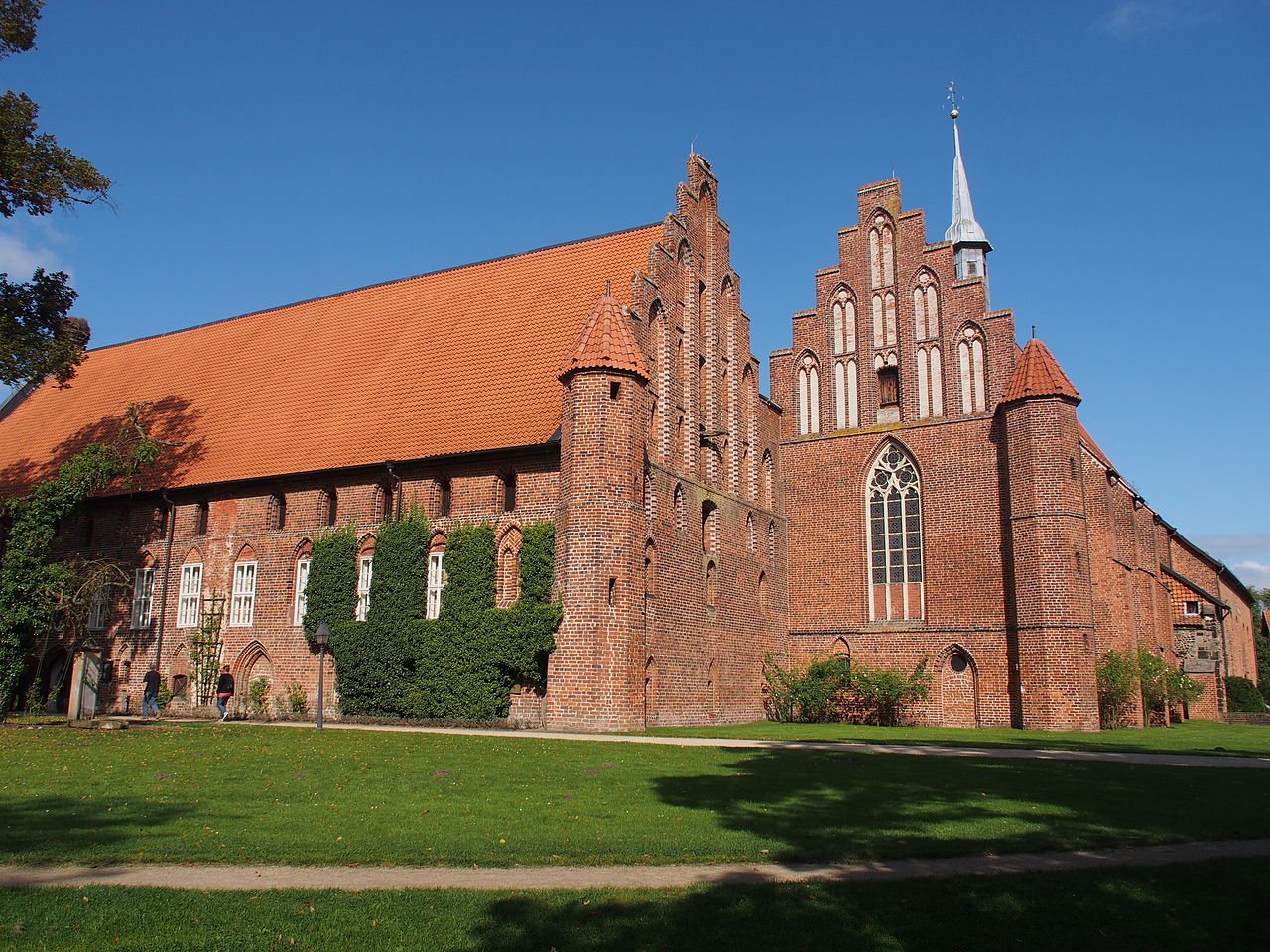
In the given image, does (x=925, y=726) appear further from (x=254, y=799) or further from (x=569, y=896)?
(x=569, y=896)

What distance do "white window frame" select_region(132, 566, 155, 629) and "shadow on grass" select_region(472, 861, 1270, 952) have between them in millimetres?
Answer: 25609

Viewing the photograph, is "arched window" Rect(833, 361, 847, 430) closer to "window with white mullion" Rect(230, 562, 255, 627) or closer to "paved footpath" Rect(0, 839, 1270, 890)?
"window with white mullion" Rect(230, 562, 255, 627)

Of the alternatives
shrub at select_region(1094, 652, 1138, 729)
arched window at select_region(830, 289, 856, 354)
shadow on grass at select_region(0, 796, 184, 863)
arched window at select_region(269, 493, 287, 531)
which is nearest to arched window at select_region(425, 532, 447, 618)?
arched window at select_region(269, 493, 287, 531)

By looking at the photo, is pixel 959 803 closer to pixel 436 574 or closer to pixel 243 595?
pixel 436 574

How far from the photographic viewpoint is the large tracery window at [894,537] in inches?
1125

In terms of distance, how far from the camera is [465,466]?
24469mm

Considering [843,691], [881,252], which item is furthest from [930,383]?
[843,691]

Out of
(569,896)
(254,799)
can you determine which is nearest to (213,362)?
(254,799)

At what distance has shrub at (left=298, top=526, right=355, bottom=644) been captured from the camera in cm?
2512

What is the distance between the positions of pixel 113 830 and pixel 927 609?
22.6 metres

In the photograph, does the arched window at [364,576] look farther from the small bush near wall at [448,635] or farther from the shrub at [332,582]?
the small bush near wall at [448,635]

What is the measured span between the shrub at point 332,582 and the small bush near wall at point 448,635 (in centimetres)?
63

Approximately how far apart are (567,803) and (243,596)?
18.8 metres

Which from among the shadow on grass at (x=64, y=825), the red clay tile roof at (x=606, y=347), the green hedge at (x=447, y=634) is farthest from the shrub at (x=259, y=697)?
the shadow on grass at (x=64, y=825)
